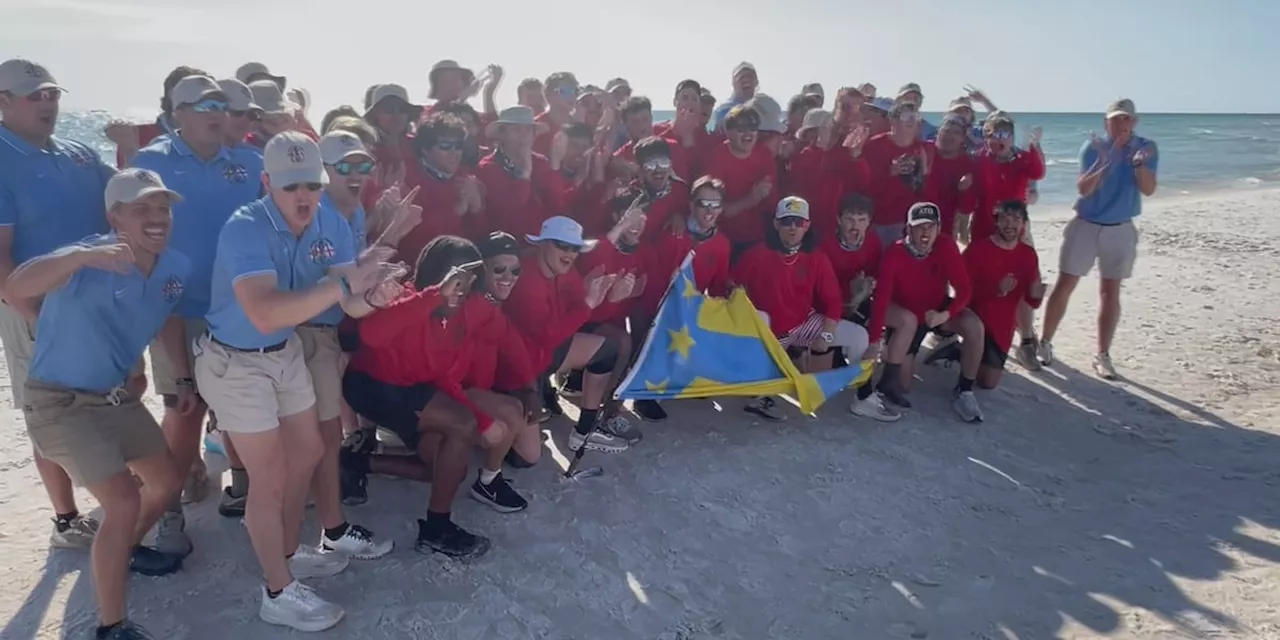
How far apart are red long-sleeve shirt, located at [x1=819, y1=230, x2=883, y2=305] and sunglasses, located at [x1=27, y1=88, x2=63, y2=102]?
5435mm

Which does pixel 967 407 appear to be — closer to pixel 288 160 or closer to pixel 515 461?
pixel 515 461

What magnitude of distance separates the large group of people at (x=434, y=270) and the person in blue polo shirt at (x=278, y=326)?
1cm

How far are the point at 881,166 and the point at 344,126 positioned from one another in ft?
15.8

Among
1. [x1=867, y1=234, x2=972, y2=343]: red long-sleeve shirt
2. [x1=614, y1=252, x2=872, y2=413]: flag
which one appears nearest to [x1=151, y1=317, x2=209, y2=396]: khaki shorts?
[x1=614, y1=252, x2=872, y2=413]: flag

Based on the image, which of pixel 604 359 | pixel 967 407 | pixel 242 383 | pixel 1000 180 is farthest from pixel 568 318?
pixel 1000 180

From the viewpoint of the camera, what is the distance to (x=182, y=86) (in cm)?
436

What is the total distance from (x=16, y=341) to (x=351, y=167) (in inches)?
83.6

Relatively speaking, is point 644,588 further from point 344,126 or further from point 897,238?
point 897,238

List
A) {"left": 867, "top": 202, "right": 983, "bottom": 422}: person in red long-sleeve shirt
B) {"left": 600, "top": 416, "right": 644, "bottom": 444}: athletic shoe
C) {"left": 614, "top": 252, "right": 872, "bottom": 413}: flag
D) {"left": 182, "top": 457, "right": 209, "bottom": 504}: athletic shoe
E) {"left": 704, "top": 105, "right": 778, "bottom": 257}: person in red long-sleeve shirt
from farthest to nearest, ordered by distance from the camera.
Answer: {"left": 704, "top": 105, "right": 778, "bottom": 257}: person in red long-sleeve shirt < {"left": 867, "top": 202, "right": 983, "bottom": 422}: person in red long-sleeve shirt < {"left": 614, "top": 252, "right": 872, "bottom": 413}: flag < {"left": 600, "top": 416, "right": 644, "bottom": 444}: athletic shoe < {"left": 182, "top": 457, "right": 209, "bottom": 504}: athletic shoe

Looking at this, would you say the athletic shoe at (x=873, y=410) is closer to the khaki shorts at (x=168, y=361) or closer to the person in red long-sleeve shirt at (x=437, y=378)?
the person in red long-sleeve shirt at (x=437, y=378)

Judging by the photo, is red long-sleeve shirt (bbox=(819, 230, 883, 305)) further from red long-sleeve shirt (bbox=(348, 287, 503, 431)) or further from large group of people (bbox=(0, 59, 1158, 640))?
red long-sleeve shirt (bbox=(348, 287, 503, 431))

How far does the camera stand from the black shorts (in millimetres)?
4891

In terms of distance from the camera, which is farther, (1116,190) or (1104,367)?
(1104,367)

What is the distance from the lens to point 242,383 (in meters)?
3.73
